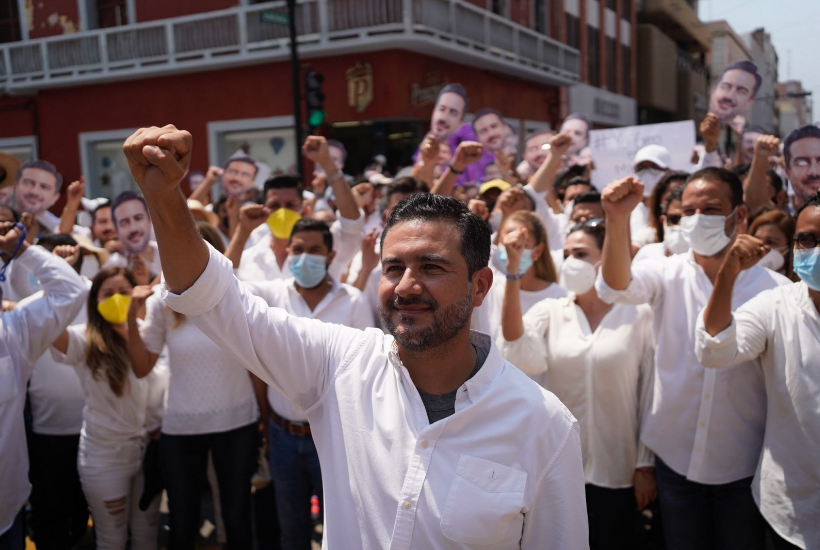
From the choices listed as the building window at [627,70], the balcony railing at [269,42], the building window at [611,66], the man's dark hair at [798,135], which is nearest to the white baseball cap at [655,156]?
the man's dark hair at [798,135]

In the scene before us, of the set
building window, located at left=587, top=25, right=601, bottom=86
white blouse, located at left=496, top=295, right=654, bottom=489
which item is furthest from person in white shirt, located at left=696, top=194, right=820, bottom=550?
building window, located at left=587, top=25, right=601, bottom=86

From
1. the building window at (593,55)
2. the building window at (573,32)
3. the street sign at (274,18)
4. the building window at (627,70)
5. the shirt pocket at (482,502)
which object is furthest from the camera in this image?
the building window at (627,70)

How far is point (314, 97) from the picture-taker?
10.2 metres

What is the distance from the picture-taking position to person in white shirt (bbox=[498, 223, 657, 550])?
3.14 metres

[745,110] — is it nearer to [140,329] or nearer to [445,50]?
[140,329]

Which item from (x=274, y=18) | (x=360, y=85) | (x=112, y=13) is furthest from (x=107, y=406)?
A: (x=112, y=13)

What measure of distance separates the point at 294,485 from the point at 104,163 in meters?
18.0

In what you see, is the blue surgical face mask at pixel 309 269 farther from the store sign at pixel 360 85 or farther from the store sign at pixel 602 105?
the store sign at pixel 602 105

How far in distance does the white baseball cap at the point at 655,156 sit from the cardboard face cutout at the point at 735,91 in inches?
34.0

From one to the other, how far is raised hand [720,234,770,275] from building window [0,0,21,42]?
22.7 meters

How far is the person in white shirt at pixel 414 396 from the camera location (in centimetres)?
170

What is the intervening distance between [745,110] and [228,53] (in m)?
14.1

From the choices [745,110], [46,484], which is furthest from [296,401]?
[745,110]

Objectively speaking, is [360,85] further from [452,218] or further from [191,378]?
[452,218]
